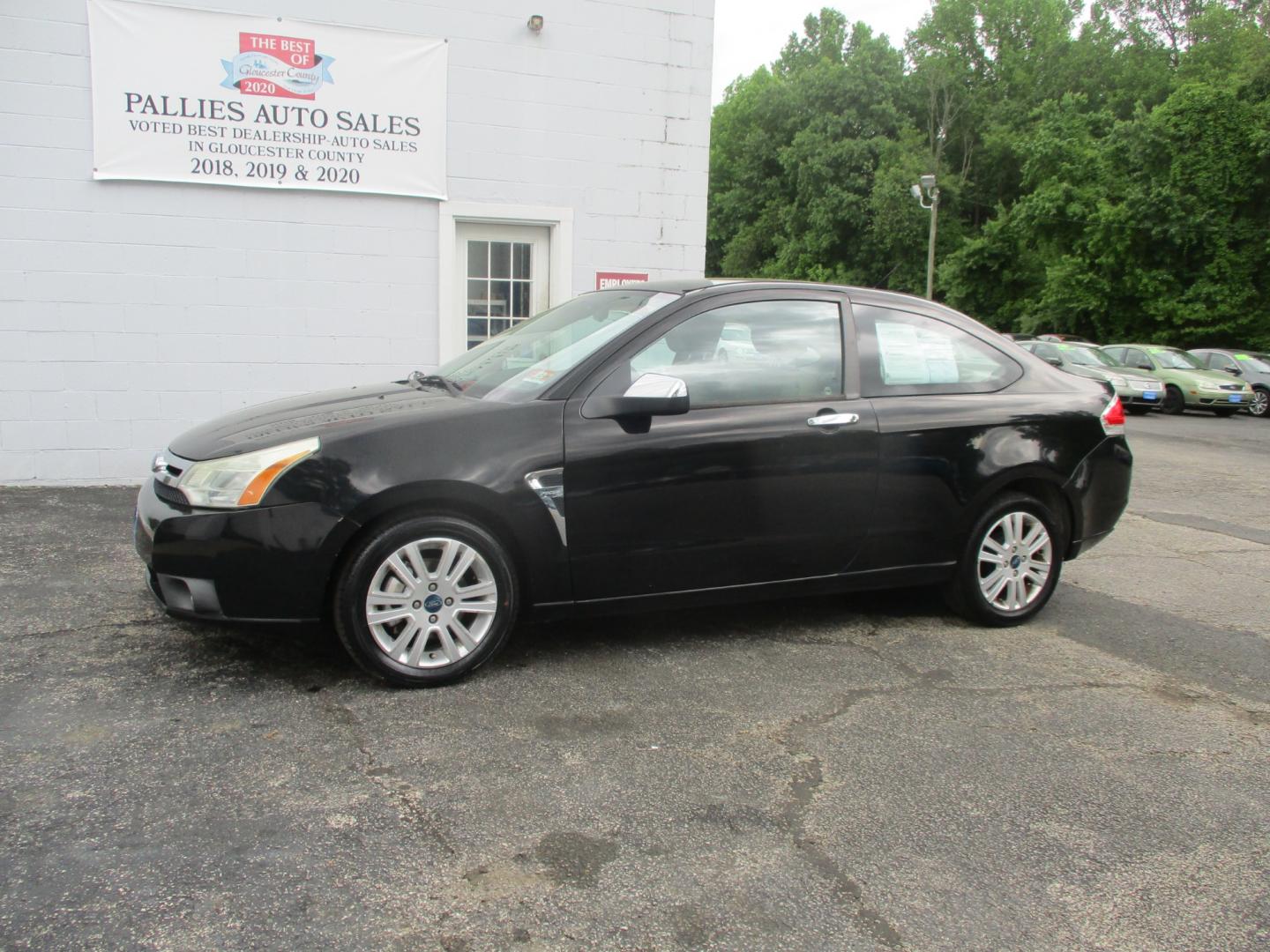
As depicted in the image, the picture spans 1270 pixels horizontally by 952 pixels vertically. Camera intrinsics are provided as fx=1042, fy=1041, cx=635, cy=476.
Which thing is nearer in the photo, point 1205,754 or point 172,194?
point 1205,754

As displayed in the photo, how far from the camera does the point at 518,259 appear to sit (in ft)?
30.7

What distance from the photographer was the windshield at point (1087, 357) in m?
23.7

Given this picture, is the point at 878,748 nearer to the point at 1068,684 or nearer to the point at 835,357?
the point at 1068,684

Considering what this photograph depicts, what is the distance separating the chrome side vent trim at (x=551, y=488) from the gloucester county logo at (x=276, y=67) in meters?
5.76

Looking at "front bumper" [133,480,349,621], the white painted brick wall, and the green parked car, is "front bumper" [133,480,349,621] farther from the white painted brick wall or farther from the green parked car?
the green parked car

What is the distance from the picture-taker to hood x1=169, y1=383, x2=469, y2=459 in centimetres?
396

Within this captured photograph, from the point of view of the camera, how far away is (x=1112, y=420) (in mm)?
5207

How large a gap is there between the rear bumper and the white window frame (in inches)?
192

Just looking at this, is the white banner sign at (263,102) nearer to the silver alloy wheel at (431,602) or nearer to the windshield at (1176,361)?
the silver alloy wheel at (431,602)

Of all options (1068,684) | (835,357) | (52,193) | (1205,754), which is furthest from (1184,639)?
(52,193)

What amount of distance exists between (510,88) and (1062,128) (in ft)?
118

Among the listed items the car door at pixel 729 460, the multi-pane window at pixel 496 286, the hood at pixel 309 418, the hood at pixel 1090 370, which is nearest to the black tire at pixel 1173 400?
the hood at pixel 1090 370

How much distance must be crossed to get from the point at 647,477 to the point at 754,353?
797mm

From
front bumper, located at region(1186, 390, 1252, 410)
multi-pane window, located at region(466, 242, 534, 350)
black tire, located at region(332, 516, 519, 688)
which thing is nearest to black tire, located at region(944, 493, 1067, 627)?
black tire, located at region(332, 516, 519, 688)
